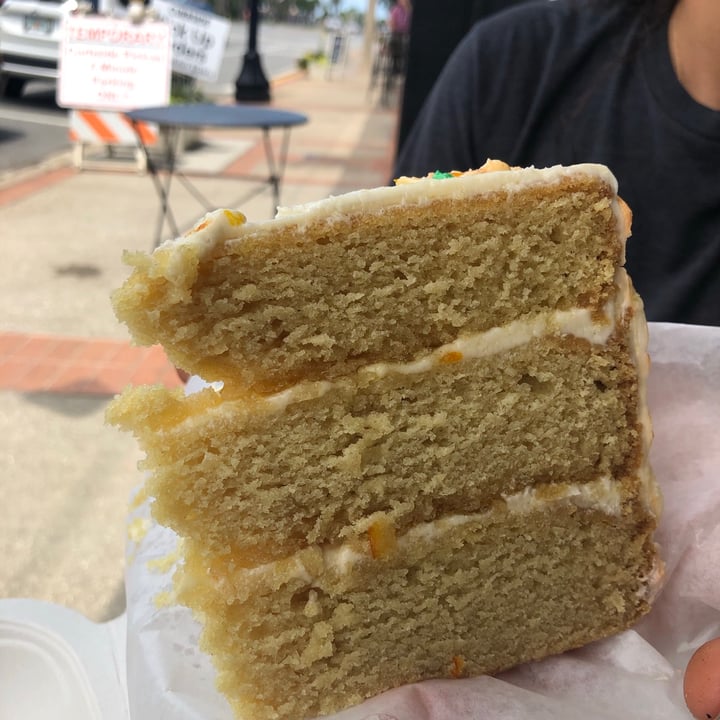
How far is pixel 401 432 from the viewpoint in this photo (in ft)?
4.04

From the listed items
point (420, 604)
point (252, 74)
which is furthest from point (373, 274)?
point (252, 74)

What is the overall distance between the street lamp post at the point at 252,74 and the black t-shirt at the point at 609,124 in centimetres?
920

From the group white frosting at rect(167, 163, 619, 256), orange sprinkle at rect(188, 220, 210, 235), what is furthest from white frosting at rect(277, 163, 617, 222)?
orange sprinkle at rect(188, 220, 210, 235)

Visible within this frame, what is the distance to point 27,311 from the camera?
15.5 feet

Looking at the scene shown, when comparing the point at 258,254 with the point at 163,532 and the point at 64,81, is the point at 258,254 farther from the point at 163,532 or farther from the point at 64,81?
the point at 64,81

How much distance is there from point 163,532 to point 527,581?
0.81 metres

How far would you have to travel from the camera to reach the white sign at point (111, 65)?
5449 mm

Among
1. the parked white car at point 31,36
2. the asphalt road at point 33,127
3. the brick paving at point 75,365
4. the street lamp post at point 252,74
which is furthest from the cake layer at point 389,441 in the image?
the street lamp post at point 252,74

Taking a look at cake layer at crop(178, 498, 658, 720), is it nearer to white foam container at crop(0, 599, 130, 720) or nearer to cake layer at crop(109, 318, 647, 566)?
cake layer at crop(109, 318, 647, 566)

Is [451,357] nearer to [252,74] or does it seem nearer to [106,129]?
[106,129]

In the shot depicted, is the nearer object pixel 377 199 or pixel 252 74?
pixel 377 199

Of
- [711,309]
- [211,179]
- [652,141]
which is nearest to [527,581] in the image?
[711,309]

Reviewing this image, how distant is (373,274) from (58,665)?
1074mm

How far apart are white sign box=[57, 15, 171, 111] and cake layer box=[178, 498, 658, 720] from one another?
5002mm
